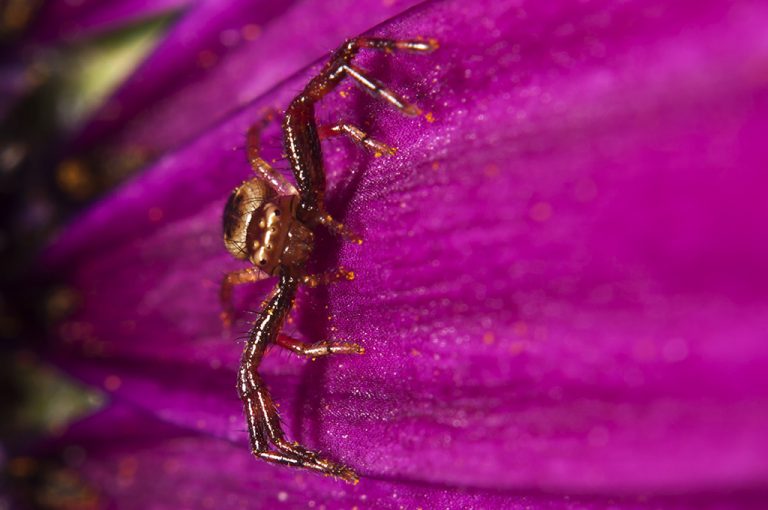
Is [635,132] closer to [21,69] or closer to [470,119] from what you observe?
[470,119]

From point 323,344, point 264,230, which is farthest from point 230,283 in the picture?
point 323,344

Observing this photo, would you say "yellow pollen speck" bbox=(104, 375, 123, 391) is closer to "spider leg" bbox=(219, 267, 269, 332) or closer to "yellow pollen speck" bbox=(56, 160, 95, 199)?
"spider leg" bbox=(219, 267, 269, 332)

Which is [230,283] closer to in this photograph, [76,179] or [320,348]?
[320,348]

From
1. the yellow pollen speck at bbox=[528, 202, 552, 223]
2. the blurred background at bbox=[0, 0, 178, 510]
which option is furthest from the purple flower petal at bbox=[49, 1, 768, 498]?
the blurred background at bbox=[0, 0, 178, 510]

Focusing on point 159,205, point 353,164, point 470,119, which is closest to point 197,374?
point 159,205

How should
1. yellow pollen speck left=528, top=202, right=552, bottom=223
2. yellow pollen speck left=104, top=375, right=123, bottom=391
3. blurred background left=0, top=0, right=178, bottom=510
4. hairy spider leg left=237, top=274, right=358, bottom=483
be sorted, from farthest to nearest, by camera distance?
blurred background left=0, top=0, right=178, bottom=510 < yellow pollen speck left=104, top=375, right=123, bottom=391 < hairy spider leg left=237, top=274, right=358, bottom=483 < yellow pollen speck left=528, top=202, right=552, bottom=223
